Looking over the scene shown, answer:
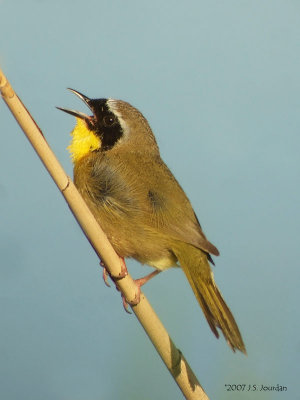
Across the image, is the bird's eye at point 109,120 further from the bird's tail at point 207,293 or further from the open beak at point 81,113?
the bird's tail at point 207,293

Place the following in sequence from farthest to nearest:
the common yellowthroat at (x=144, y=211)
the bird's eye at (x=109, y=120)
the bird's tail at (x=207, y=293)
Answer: the bird's eye at (x=109, y=120)
the common yellowthroat at (x=144, y=211)
the bird's tail at (x=207, y=293)

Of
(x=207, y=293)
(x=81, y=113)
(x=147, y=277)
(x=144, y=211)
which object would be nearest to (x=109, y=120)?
(x=81, y=113)

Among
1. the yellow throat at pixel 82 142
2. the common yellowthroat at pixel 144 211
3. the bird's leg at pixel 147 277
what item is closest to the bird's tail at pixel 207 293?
the common yellowthroat at pixel 144 211

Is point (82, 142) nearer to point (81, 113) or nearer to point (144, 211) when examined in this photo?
point (81, 113)

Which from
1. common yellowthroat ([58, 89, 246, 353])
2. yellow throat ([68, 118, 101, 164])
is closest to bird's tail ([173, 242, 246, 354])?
common yellowthroat ([58, 89, 246, 353])

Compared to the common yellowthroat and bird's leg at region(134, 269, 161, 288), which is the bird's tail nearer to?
the common yellowthroat

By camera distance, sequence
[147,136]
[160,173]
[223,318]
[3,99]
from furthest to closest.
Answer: [147,136] < [160,173] < [223,318] < [3,99]

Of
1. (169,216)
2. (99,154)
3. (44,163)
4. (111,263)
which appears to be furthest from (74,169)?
(44,163)

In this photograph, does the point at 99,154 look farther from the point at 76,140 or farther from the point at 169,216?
the point at 169,216
